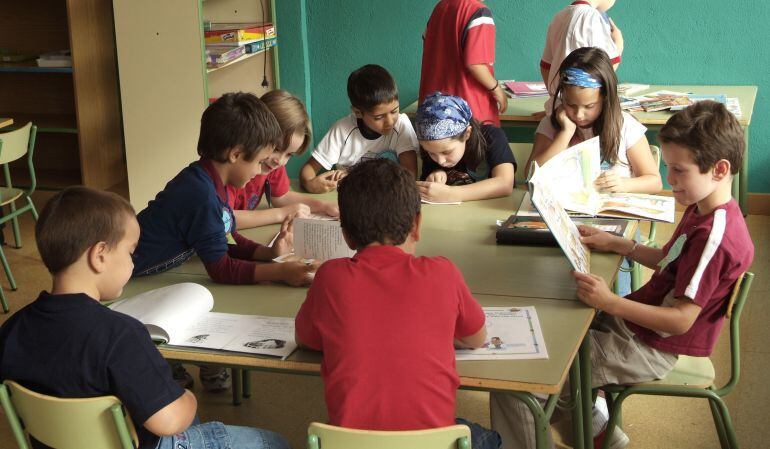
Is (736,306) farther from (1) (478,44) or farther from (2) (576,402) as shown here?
(1) (478,44)

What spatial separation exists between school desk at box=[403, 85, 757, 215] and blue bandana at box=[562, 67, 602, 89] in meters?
1.08

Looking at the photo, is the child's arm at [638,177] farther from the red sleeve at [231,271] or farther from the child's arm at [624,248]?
the red sleeve at [231,271]

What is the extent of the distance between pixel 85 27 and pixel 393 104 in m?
2.72

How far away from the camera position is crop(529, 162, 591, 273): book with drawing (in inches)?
72.9

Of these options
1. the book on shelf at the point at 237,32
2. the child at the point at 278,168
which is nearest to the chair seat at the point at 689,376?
the child at the point at 278,168

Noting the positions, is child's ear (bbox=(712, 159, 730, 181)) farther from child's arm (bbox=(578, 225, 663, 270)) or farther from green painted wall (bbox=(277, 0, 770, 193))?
green painted wall (bbox=(277, 0, 770, 193))

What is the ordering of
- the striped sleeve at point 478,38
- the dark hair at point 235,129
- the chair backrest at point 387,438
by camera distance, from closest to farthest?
the chair backrest at point 387,438, the dark hair at point 235,129, the striped sleeve at point 478,38

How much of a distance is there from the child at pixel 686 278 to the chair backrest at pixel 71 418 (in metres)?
0.97

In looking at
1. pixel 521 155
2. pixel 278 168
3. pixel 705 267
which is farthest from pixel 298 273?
pixel 521 155

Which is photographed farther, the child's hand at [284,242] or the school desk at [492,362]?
the child's hand at [284,242]

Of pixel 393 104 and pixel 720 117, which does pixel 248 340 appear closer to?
pixel 720 117

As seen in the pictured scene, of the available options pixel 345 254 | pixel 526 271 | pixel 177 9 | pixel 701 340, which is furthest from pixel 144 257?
pixel 177 9

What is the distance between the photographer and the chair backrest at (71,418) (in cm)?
145

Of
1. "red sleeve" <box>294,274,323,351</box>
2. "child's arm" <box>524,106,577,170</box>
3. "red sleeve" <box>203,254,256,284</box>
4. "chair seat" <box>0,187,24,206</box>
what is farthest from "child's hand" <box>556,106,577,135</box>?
"chair seat" <box>0,187,24,206</box>
